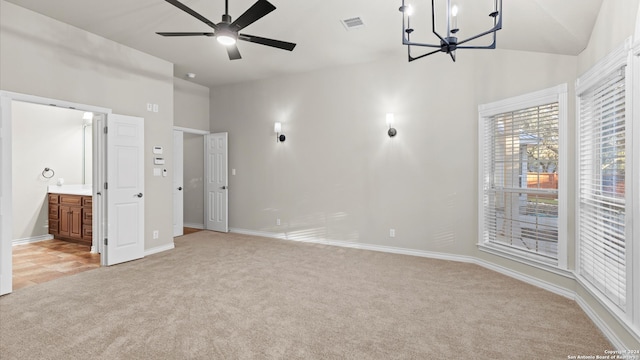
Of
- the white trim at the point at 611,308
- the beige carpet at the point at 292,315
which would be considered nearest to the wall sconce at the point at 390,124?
the beige carpet at the point at 292,315

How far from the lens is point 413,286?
11.5 ft

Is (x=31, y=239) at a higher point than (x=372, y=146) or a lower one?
lower

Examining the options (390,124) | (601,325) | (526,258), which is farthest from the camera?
(390,124)

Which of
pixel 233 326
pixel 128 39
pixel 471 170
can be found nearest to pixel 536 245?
pixel 471 170

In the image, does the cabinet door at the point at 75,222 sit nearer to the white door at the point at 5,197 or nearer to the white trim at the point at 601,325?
the white door at the point at 5,197

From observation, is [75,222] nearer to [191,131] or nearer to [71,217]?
[71,217]

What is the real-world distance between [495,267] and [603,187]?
1.71 metres

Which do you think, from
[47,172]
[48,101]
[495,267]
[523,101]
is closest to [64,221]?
[47,172]

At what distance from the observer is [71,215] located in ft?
18.3

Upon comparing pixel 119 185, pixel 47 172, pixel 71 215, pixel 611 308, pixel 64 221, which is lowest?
pixel 611 308

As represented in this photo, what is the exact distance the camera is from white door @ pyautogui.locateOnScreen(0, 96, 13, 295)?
3287mm

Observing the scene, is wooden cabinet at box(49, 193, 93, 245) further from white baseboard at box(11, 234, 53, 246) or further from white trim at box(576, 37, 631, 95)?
white trim at box(576, 37, 631, 95)

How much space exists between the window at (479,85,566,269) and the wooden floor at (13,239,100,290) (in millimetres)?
5460

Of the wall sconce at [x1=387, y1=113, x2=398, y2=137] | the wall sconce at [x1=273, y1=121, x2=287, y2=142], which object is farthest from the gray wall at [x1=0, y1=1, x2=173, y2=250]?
the wall sconce at [x1=387, y1=113, x2=398, y2=137]
